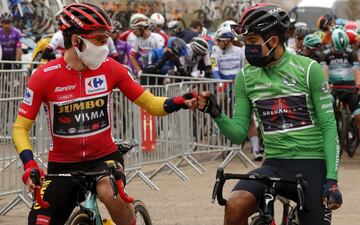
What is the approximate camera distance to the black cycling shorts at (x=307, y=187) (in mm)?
6402

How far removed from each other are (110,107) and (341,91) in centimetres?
969

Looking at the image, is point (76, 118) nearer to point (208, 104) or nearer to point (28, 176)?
point (28, 176)

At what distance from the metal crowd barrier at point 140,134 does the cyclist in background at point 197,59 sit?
1347mm

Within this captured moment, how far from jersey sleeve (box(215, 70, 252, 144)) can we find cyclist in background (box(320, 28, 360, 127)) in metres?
9.52

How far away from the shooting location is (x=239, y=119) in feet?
22.2

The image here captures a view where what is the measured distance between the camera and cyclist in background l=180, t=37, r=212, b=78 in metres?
18.6

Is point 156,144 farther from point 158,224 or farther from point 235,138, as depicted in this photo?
point 235,138

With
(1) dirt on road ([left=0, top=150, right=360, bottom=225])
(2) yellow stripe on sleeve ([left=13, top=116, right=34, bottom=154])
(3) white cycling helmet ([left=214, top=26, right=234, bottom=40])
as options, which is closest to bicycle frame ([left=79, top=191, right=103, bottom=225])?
(2) yellow stripe on sleeve ([left=13, top=116, right=34, bottom=154])

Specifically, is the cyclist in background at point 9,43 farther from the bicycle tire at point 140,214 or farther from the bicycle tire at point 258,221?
the bicycle tire at point 258,221

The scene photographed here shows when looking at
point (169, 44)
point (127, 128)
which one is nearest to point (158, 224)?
point (127, 128)

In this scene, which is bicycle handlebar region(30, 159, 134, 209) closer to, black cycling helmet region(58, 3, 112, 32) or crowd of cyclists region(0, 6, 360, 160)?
black cycling helmet region(58, 3, 112, 32)

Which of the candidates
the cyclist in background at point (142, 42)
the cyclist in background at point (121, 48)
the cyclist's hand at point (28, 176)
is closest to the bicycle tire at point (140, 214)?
the cyclist's hand at point (28, 176)

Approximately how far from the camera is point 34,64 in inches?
674

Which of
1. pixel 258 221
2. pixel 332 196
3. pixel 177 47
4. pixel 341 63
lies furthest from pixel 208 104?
pixel 177 47
